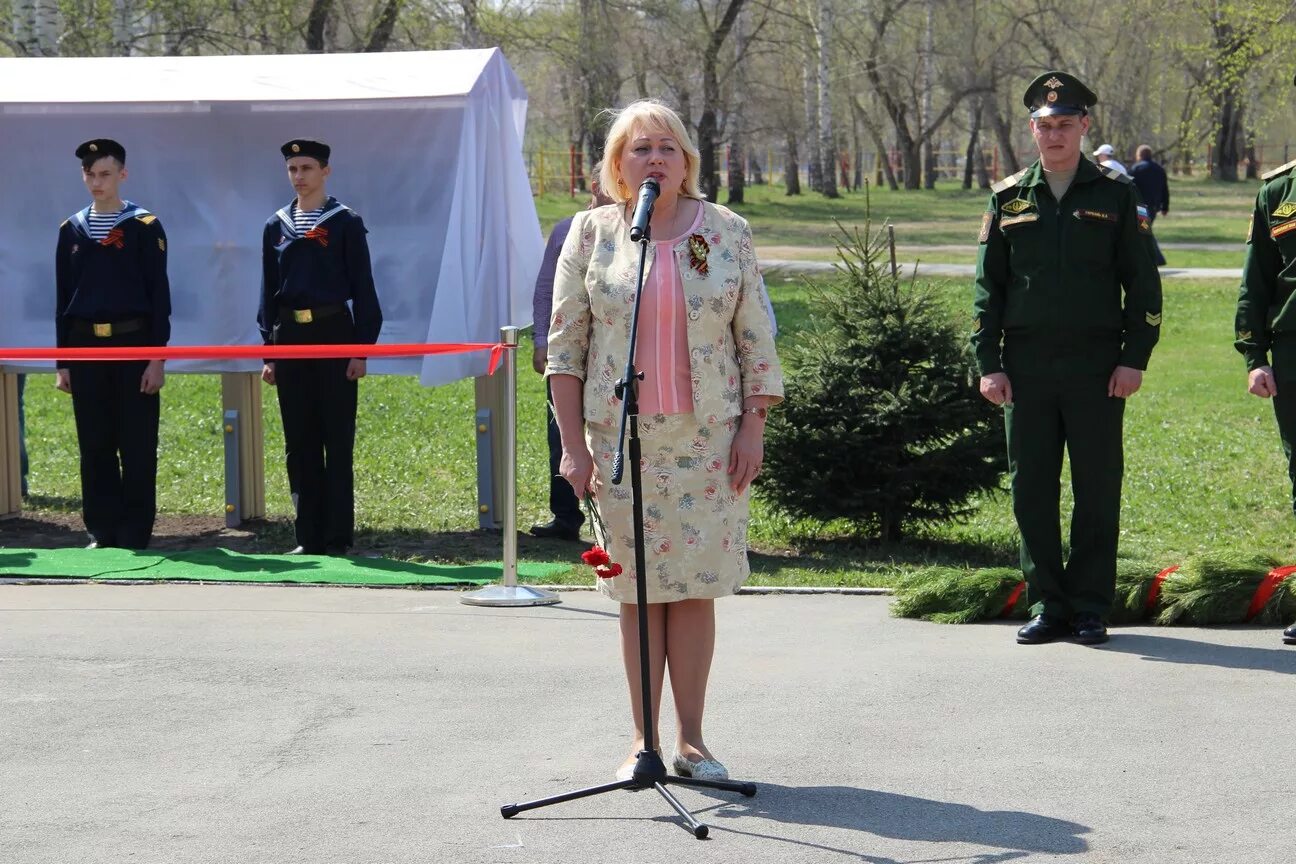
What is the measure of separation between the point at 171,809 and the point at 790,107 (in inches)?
2003

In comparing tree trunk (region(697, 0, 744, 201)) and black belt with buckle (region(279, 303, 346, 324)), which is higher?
tree trunk (region(697, 0, 744, 201))

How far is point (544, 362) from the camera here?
859 centimetres

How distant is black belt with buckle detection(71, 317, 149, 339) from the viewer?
30.5ft

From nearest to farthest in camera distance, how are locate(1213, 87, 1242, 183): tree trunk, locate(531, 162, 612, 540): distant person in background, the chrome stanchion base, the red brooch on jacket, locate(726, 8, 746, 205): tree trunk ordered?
the red brooch on jacket < the chrome stanchion base < locate(531, 162, 612, 540): distant person in background < locate(726, 8, 746, 205): tree trunk < locate(1213, 87, 1242, 183): tree trunk

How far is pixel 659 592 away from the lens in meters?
4.86

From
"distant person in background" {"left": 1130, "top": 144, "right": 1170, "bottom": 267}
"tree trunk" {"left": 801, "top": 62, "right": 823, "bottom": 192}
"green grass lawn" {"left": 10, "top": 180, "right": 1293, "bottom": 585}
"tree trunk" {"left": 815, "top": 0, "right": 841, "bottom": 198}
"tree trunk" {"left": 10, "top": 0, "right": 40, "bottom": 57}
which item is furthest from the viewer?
"tree trunk" {"left": 801, "top": 62, "right": 823, "bottom": 192}

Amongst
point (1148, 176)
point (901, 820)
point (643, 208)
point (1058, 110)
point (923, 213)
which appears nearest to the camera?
point (643, 208)

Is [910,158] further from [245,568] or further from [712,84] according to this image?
[245,568]

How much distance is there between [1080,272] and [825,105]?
4147cm

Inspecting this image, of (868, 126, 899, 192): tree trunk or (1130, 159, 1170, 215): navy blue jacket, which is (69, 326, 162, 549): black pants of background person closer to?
(1130, 159, 1170, 215): navy blue jacket

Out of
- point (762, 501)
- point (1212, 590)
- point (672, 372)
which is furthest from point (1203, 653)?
point (762, 501)

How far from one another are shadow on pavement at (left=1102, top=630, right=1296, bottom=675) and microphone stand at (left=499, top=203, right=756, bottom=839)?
236cm

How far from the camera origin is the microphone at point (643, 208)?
14.7ft

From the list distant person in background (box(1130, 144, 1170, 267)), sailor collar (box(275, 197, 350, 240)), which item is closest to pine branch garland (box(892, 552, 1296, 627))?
sailor collar (box(275, 197, 350, 240))
